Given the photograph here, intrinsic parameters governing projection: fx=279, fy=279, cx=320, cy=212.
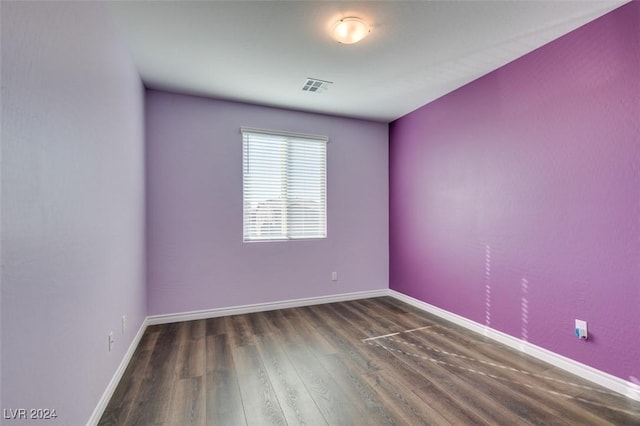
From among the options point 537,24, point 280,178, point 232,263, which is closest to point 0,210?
point 232,263

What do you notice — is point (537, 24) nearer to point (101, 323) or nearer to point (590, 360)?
point (590, 360)

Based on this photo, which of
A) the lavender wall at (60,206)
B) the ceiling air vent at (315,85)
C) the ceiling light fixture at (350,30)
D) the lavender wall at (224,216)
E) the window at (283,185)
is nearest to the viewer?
the lavender wall at (60,206)

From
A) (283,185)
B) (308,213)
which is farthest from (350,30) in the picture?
(308,213)

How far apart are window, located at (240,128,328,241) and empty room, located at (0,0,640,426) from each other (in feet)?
0.10

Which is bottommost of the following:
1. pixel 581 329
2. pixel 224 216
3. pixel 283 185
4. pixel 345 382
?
pixel 345 382

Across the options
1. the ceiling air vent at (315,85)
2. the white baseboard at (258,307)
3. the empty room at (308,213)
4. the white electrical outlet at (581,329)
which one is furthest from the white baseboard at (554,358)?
the ceiling air vent at (315,85)

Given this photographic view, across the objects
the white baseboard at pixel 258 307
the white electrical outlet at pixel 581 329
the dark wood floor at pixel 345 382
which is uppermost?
the white electrical outlet at pixel 581 329

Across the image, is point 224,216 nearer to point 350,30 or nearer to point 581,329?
point 350,30

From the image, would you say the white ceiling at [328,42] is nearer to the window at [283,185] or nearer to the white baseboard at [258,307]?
the window at [283,185]

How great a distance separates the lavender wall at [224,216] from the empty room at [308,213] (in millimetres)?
26

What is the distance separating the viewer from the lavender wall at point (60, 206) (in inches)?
38.0

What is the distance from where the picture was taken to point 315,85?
10.0ft

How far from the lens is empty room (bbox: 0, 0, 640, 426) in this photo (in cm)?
128

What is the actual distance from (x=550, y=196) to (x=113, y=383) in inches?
143
